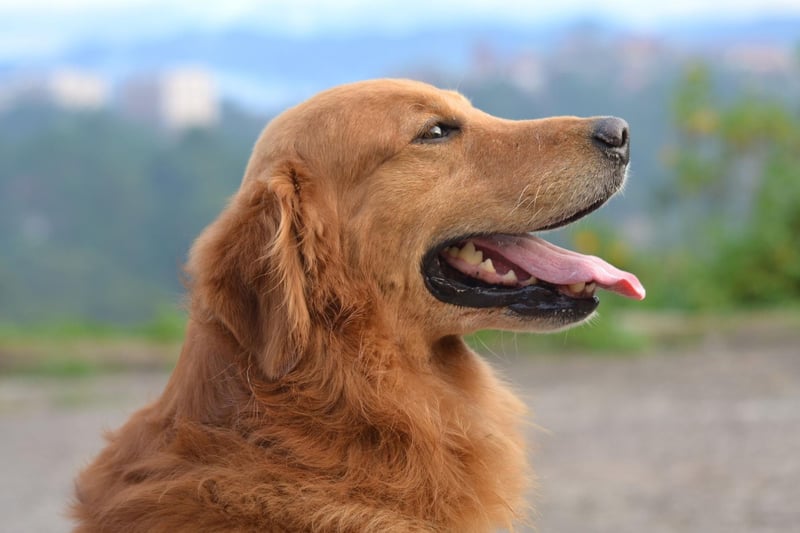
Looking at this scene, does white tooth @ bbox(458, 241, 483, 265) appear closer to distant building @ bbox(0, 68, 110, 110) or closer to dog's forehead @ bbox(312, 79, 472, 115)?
dog's forehead @ bbox(312, 79, 472, 115)

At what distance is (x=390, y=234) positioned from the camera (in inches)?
122

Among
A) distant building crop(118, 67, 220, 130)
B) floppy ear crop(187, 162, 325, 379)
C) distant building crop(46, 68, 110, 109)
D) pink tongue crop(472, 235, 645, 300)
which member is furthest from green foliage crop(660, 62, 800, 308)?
distant building crop(46, 68, 110, 109)

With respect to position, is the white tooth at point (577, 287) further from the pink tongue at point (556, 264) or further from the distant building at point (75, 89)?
the distant building at point (75, 89)

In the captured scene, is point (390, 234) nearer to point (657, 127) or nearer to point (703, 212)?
point (703, 212)

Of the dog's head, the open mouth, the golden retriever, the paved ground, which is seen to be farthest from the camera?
the paved ground

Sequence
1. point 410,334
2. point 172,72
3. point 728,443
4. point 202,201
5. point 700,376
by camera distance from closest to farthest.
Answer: point 410,334 → point 728,443 → point 700,376 → point 202,201 → point 172,72

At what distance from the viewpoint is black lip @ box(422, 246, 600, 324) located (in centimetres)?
313

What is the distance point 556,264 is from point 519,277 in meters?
0.13

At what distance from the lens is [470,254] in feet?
10.7

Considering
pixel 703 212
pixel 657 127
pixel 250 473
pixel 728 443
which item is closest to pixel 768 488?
pixel 728 443

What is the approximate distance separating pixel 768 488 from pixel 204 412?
4.24 meters

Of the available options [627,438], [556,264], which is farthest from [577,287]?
[627,438]

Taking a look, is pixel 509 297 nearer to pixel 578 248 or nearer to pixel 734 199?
pixel 578 248

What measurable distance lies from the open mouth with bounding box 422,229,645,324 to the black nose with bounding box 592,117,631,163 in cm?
37
